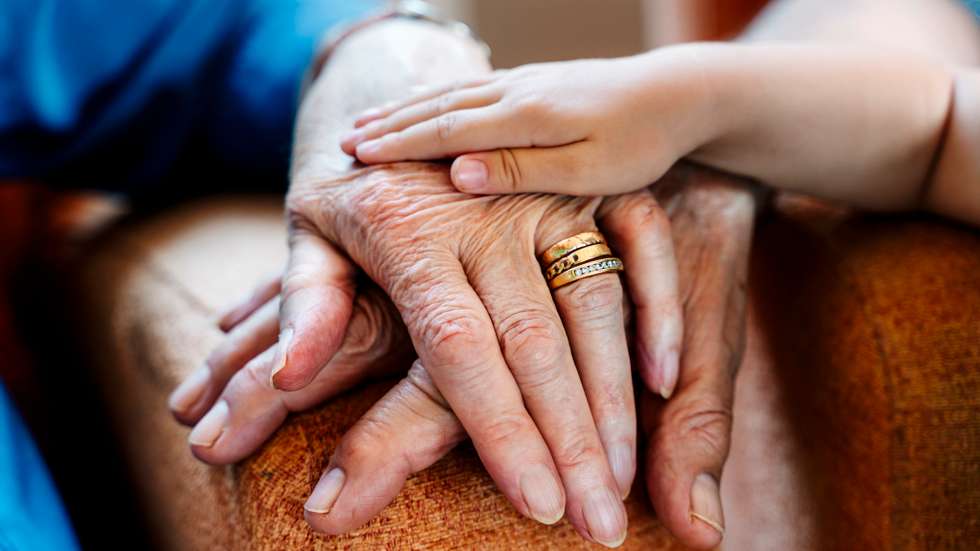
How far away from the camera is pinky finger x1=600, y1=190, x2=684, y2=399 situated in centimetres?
61

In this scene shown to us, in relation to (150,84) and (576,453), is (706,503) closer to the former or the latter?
(576,453)

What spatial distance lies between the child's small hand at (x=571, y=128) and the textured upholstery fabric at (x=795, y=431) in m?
0.18

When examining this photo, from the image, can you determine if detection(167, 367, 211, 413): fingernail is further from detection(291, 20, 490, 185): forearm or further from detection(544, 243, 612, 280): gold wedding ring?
detection(544, 243, 612, 280): gold wedding ring

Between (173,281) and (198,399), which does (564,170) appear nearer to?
(198,399)

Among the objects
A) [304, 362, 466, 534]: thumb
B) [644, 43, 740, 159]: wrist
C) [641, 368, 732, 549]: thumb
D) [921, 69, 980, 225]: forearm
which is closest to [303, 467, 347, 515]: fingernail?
[304, 362, 466, 534]: thumb

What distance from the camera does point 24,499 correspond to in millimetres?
636

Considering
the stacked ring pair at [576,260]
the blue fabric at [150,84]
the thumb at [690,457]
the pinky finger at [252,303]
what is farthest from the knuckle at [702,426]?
the blue fabric at [150,84]

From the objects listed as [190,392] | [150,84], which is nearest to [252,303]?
[190,392]

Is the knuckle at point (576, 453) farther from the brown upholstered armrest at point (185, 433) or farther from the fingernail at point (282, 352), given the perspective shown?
the fingernail at point (282, 352)

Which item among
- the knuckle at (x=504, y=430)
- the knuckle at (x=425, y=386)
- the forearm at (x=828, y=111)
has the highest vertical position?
the forearm at (x=828, y=111)

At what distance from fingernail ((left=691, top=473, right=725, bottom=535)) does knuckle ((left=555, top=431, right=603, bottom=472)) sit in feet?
0.25

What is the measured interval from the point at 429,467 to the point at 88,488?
62cm

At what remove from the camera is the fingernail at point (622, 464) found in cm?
55

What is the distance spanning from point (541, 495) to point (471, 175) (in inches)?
8.9
